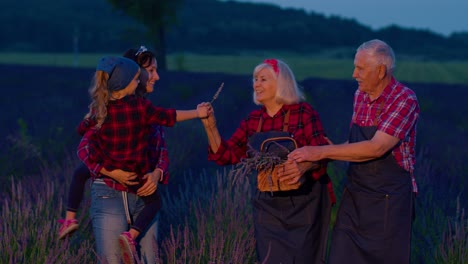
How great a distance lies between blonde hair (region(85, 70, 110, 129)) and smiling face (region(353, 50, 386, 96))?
4.14ft

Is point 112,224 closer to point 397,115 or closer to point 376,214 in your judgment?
point 376,214

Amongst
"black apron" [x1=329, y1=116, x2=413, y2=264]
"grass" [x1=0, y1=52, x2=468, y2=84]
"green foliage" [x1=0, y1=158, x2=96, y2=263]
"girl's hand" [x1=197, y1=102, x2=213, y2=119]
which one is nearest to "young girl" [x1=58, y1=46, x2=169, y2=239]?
"green foliage" [x1=0, y1=158, x2=96, y2=263]

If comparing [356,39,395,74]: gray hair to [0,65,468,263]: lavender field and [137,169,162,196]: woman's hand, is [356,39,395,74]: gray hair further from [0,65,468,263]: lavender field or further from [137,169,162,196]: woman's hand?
[137,169,162,196]: woman's hand

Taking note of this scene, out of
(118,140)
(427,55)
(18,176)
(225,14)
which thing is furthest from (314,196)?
(225,14)

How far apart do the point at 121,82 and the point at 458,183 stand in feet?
13.4

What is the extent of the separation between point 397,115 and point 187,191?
2290 millimetres

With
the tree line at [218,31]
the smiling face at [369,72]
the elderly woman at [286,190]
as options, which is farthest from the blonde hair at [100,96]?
the tree line at [218,31]

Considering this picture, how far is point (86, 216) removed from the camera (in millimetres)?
4938

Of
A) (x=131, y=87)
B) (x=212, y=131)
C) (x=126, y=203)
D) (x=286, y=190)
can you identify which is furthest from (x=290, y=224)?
(x=131, y=87)

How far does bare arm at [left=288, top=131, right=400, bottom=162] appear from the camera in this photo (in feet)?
12.2

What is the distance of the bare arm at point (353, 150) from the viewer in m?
3.71

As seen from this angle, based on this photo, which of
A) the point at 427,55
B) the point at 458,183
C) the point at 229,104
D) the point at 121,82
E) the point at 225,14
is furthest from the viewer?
the point at 225,14

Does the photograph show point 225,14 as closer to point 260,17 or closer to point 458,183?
point 260,17

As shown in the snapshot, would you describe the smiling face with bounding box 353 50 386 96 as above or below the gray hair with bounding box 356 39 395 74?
below
